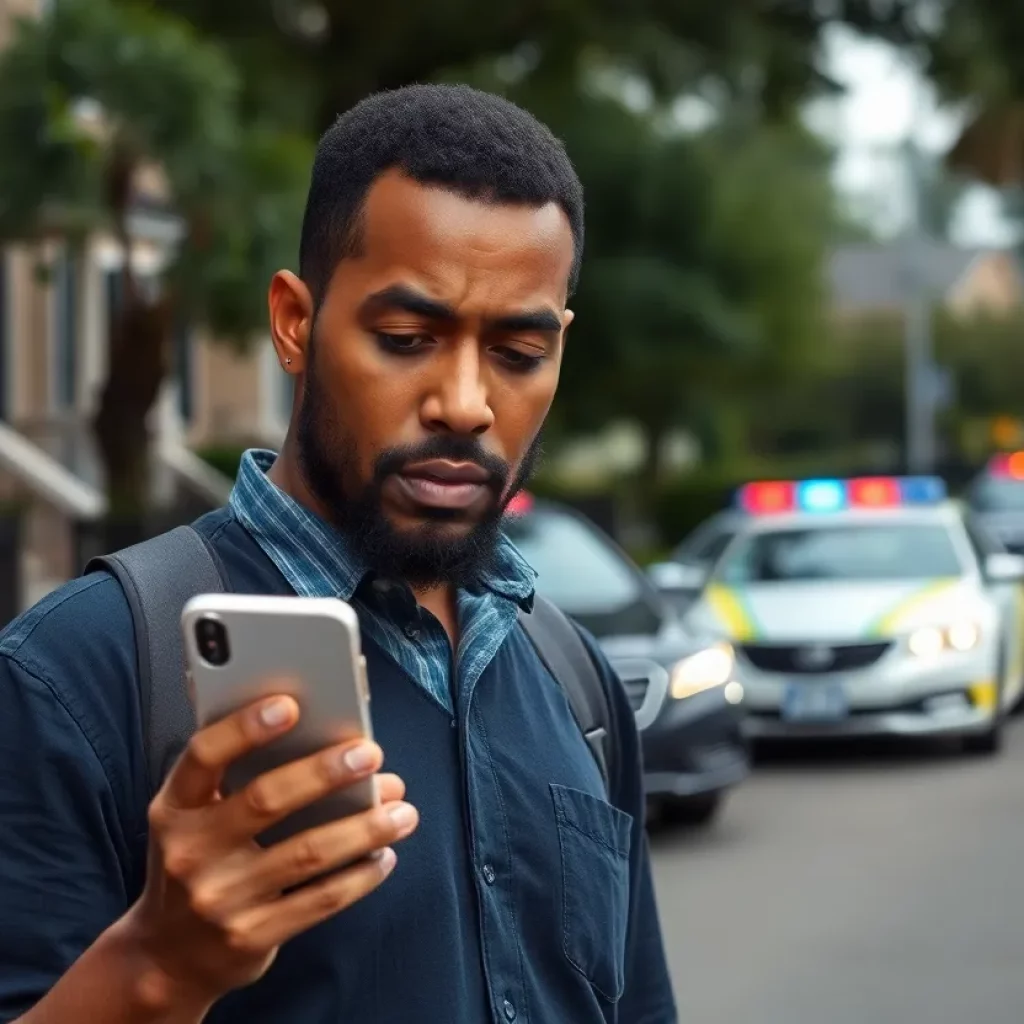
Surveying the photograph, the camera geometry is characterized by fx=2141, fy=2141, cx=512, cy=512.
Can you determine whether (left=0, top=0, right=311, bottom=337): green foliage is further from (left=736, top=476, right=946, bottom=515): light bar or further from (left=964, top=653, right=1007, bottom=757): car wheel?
(left=964, top=653, right=1007, bottom=757): car wheel

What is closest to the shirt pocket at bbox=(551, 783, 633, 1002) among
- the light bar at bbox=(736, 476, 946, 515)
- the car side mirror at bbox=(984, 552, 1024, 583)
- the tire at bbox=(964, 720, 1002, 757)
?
the tire at bbox=(964, 720, 1002, 757)

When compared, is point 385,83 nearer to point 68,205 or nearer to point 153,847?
point 68,205

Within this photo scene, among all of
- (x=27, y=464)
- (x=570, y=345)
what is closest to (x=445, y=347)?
(x=27, y=464)

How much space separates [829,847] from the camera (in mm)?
9383

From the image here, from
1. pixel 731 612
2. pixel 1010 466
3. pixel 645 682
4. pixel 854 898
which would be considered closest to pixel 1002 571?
pixel 731 612

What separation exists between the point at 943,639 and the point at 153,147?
576 cm

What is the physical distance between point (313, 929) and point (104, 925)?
18cm

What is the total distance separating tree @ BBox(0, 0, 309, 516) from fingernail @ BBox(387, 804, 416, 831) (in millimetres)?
12129

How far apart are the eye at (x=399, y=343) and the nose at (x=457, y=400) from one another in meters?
0.03

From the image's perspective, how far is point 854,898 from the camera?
8.23 m

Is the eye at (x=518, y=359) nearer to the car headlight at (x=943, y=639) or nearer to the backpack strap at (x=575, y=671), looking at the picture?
the backpack strap at (x=575, y=671)

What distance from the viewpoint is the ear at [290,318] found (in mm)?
1938

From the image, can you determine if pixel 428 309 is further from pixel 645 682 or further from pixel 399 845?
pixel 645 682

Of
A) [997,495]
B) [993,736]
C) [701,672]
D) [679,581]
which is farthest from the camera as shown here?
[997,495]
